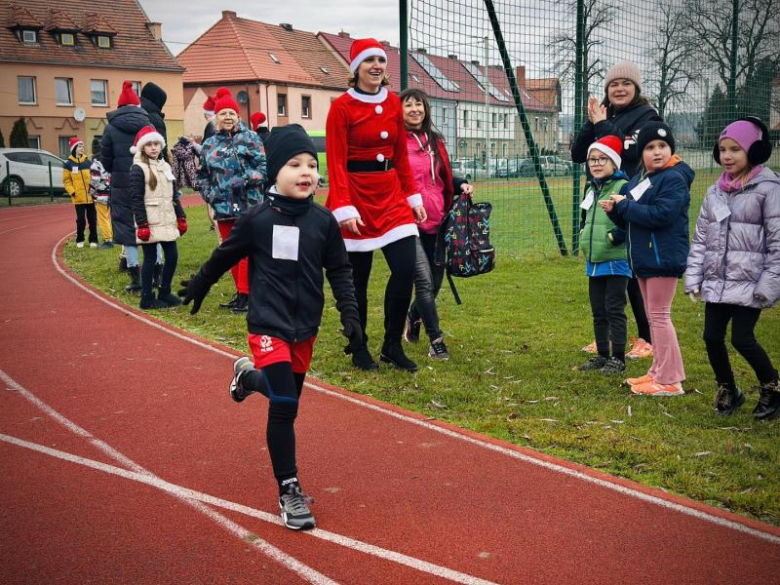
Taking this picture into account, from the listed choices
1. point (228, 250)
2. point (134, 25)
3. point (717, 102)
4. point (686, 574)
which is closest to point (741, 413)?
point (686, 574)

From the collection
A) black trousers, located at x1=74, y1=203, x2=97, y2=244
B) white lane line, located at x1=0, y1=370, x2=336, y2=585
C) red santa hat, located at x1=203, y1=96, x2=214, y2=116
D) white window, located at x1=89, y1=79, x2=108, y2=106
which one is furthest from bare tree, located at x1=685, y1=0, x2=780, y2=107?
white window, located at x1=89, y1=79, x2=108, y2=106

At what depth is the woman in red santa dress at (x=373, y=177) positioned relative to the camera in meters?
6.17

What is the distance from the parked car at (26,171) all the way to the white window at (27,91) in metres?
18.0

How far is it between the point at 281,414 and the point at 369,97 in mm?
3019

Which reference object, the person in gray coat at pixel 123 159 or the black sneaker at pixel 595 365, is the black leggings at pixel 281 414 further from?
the person in gray coat at pixel 123 159

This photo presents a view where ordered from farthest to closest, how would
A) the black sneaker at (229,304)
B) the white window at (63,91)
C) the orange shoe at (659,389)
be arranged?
the white window at (63,91)
the black sneaker at (229,304)
the orange shoe at (659,389)

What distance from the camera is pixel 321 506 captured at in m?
4.32

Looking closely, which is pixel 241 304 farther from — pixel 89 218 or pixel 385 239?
pixel 89 218

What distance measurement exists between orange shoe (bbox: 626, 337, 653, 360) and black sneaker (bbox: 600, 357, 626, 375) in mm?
512

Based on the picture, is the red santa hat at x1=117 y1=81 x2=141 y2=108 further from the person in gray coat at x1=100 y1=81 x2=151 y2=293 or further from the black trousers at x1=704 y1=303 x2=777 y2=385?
the black trousers at x1=704 y1=303 x2=777 y2=385

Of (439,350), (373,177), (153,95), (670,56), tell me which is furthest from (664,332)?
(670,56)

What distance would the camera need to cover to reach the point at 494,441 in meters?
5.19

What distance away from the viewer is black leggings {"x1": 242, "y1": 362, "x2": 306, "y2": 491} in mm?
4074

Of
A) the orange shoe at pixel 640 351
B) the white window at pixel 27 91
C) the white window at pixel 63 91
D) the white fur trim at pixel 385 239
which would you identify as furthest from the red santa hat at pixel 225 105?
the white window at pixel 63 91
